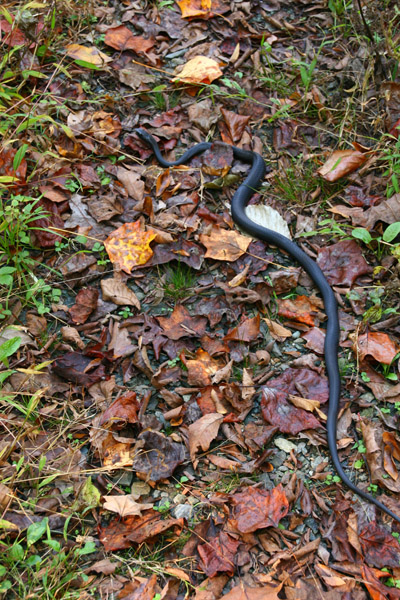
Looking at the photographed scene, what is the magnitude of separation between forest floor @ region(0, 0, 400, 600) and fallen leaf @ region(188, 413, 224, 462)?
0.4 inches

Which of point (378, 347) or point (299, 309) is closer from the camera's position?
point (378, 347)

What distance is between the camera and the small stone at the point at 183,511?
8.23 feet

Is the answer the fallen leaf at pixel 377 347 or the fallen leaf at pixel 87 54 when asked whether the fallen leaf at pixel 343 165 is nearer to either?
the fallen leaf at pixel 377 347

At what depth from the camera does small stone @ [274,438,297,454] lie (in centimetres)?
275

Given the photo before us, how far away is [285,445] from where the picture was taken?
2.76 meters

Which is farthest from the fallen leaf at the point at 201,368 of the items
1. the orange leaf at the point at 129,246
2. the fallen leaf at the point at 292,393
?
the orange leaf at the point at 129,246

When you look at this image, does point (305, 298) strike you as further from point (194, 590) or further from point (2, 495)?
point (2, 495)

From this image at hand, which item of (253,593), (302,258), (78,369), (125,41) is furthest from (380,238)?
(125,41)

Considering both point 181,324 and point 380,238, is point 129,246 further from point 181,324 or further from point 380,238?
point 380,238

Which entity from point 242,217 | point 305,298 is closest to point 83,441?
point 305,298

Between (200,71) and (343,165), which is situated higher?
(200,71)

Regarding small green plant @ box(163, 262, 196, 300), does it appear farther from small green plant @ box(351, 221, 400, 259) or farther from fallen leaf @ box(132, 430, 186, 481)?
small green plant @ box(351, 221, 400, 259)

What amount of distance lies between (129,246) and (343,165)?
1575mm

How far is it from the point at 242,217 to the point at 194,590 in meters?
2.25
